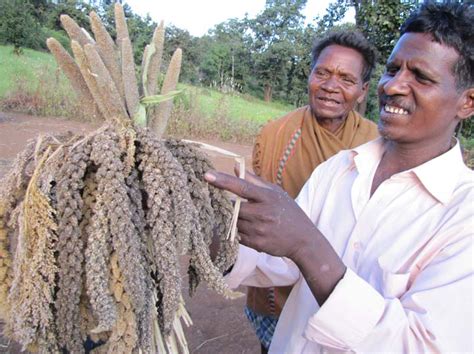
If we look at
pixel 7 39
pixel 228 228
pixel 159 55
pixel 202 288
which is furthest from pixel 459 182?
pixel 7 39

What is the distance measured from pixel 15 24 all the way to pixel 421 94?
28185 mm

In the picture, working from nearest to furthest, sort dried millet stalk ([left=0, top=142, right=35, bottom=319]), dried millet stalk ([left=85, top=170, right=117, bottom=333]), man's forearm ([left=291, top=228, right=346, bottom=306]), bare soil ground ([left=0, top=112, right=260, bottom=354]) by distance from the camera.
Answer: dried millet stalk ([left=85, top=170, right=117, bottom=333]), dried millet stalk ([left=0, top=142, right=35, bottom=319]), man's forearm ([left=291, top=228, right=346, bottom=306]), bare soil ground ([left=0, top=112, right=260, bottom=354])

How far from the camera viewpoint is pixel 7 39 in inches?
989

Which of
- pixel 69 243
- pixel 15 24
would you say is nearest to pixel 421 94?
pixel 69 243

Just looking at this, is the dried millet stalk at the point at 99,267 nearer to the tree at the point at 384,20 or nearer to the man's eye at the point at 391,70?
the man's eye at the point at 391,70

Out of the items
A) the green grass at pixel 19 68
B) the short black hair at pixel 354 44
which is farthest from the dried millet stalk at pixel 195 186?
the green grass at pixel 19 68

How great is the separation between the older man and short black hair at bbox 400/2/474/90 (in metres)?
1.06

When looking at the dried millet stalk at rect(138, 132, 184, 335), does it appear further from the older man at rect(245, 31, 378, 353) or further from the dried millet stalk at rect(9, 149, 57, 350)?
the older man at rect(245, 31, 378, 353)

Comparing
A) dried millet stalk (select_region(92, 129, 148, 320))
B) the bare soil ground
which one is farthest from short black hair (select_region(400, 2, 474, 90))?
the bare soil ground

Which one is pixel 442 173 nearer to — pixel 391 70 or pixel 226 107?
pixel 391 70

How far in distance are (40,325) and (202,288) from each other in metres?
3.62

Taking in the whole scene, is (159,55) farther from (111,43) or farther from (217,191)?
(217,191)

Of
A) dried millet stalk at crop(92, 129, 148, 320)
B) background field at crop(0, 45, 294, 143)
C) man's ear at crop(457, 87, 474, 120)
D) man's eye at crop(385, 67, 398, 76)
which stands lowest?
background field at crop(0, 45, 294, 143)

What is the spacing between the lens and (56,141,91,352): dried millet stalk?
971mm
